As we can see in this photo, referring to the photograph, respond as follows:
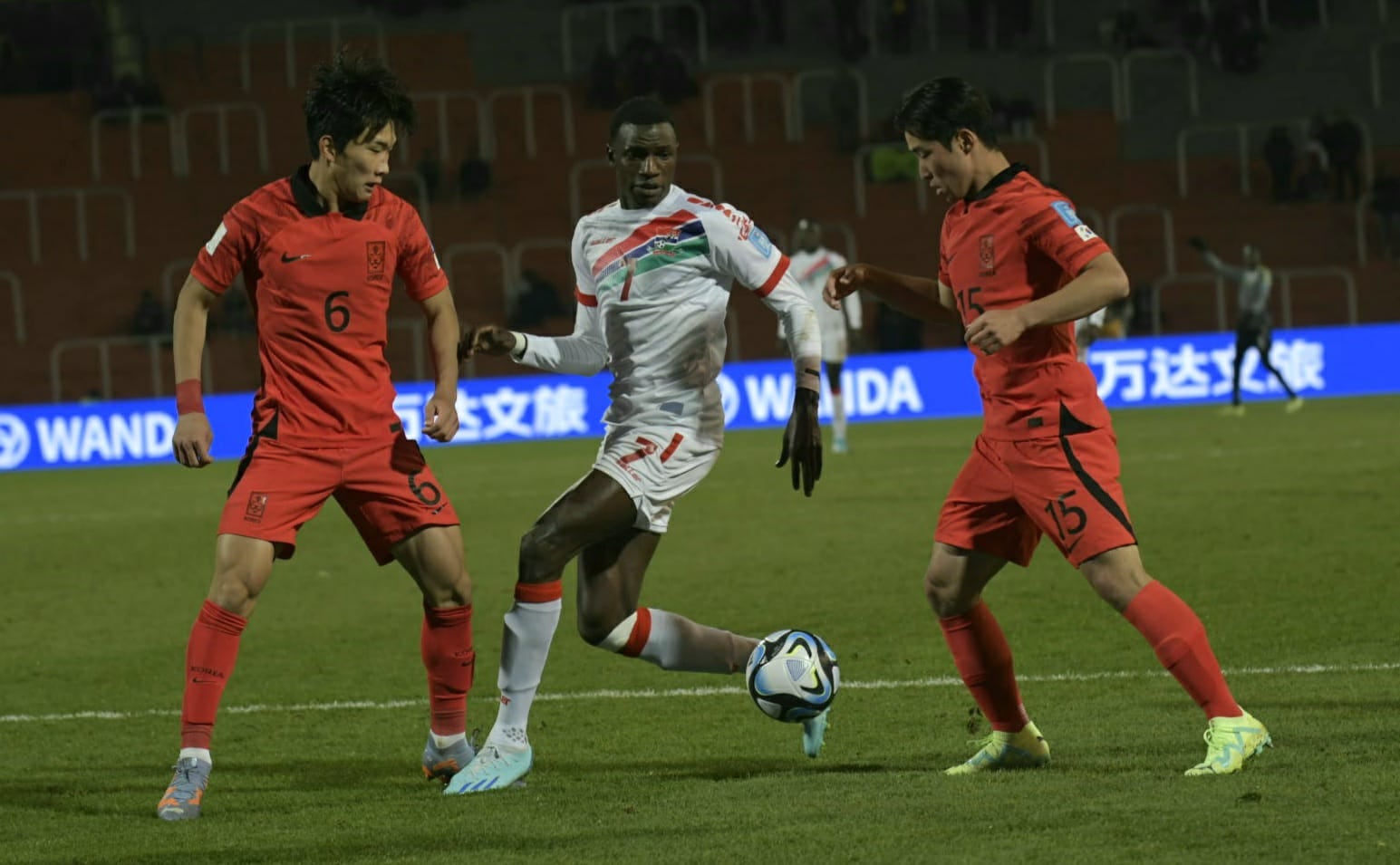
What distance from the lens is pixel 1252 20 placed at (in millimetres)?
33375

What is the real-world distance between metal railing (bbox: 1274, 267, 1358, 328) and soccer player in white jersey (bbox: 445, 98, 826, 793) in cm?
2286

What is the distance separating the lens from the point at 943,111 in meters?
5.59

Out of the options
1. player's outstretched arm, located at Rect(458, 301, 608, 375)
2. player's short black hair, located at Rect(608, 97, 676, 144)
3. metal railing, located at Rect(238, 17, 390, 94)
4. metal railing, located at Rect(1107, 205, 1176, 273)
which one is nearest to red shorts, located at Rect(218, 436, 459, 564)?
player's outstretched arm, located at Rect(458, 301, 608, 375)

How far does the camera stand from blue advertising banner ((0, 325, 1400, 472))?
24.1 metres

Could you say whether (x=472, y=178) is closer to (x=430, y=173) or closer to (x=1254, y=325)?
(x=430, y=173)

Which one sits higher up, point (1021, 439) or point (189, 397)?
point (189, 397)

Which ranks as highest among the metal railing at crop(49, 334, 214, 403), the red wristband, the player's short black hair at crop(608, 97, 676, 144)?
the metal railing at crop(49, 334, 214, 403)

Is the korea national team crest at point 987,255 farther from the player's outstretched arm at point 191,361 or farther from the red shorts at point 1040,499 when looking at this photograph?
the player's outstretched arm at point 191,361

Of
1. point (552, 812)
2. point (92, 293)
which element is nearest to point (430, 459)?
point (92, 293)

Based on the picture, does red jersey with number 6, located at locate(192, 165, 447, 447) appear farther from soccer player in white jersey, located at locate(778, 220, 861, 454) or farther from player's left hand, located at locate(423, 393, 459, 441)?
soccer player in white jersey, located at locate(778, 220, 861, 454)

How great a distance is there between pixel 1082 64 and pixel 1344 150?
5229mm

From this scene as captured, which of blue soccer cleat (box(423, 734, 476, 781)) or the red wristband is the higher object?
the red wristband

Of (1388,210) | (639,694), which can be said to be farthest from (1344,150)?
(639,694)

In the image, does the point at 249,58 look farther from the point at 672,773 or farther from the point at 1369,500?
the point at 672,773
